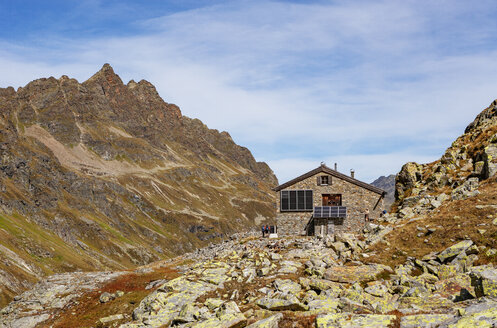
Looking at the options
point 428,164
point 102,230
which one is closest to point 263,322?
point 428,164

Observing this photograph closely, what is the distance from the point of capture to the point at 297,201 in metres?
52.7

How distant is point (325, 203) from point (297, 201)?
11.4 feet

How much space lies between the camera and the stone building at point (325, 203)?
5156 cm

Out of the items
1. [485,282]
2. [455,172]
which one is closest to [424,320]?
[485,282]

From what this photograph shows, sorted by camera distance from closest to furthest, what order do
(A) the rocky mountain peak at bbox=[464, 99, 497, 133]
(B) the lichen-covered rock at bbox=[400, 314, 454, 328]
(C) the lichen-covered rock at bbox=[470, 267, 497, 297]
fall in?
(B) the lichen-covered rock at bbox=[400, 314, 454, 328], (C) the lichen-covered rock at bbox=[470, 267, 497, 297], (A) the rocky mountain peak at bbox=[464, 99, 497, 133]

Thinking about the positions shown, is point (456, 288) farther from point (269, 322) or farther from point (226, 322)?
point (226, 322)

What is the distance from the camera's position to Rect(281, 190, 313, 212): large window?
2067 inches

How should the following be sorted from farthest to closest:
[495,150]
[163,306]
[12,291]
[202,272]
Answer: [12,291]
[495,150]
[202,272]
[163,306]

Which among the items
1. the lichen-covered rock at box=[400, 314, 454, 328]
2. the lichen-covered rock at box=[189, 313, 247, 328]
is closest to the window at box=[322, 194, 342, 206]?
the lichen-covered rock at box=[189, 313, 247, 328]

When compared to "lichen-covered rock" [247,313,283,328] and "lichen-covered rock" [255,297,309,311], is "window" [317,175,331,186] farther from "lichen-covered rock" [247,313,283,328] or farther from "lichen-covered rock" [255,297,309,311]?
"lichen-covered rock" [247,313,283,328]

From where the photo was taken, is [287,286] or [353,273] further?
[353,273]

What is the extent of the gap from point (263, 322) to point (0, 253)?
83191 millimetres

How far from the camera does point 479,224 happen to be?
28.4 meters

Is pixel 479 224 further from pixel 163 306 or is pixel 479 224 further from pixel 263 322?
pixel 163 306
